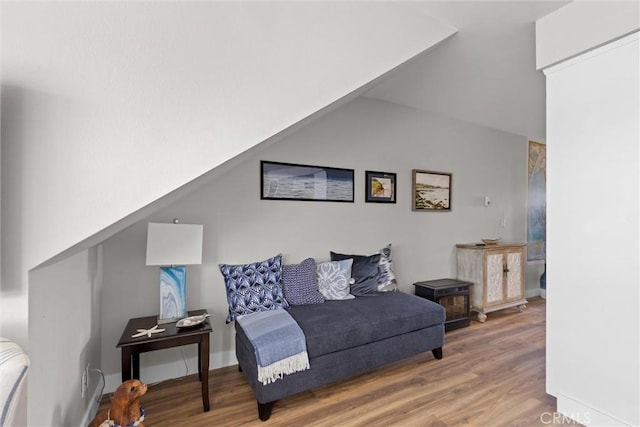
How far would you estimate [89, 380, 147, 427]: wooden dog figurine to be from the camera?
4.50 ft

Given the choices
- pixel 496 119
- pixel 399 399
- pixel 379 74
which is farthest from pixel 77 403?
pixel 496 119

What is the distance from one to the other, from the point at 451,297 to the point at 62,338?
10.8ft

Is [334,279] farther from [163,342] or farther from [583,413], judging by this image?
[583,413]

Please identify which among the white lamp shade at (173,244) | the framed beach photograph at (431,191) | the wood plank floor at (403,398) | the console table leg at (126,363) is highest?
the framed beach photograph at (431,191)

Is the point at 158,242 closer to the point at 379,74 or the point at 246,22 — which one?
the point at 246,22

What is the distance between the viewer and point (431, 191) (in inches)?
143

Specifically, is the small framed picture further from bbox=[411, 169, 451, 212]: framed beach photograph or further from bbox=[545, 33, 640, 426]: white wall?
bbox=[545, 33, 640, 426]: white wall

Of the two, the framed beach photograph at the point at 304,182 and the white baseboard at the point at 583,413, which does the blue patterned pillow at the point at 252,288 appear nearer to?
the framed beach photograph at the point at 304,182

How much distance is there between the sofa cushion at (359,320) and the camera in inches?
77.9

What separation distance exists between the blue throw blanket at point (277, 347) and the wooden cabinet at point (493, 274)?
8.56 ft

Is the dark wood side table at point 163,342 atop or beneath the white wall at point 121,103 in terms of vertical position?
beneath

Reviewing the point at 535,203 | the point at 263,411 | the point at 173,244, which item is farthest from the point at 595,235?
the point at 535,203

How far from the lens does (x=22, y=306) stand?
978 millimetres

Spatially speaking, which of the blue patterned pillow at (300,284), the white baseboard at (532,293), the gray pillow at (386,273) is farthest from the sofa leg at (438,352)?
the white baseboard at (532,293)
